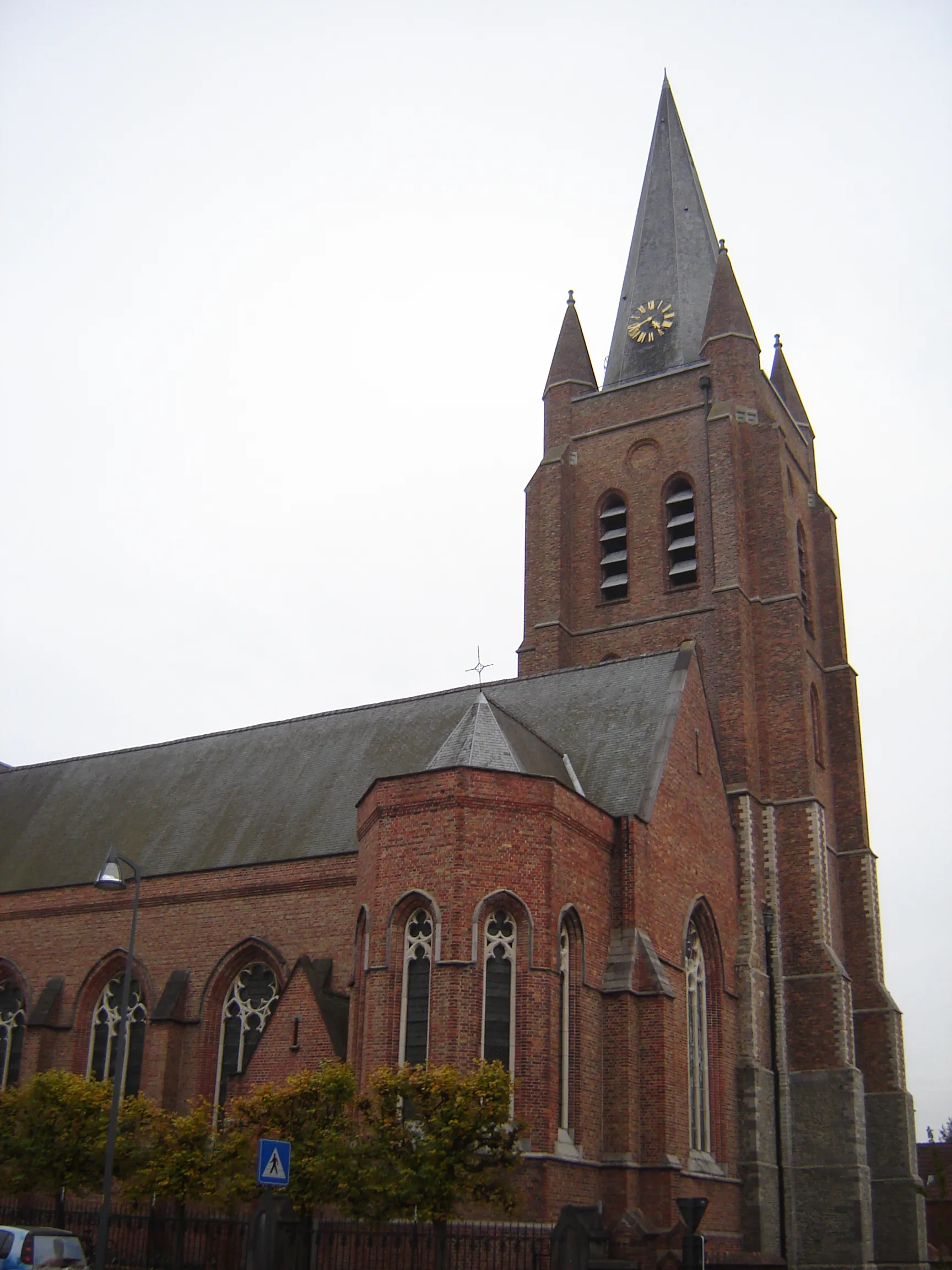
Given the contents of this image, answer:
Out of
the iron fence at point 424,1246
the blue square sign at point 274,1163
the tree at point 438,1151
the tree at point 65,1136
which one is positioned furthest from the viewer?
the tree at point 65,1136

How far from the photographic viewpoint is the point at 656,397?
140 feet

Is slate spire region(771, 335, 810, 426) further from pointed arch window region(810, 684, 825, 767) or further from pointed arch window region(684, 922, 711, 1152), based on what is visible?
pointed arch window region(684, 922, 711, 1152)

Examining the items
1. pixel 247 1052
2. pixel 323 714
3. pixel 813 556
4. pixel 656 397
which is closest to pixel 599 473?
pixel 656 397

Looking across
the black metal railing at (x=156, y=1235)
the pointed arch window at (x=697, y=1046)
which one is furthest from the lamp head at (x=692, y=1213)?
the black metal railing at (x=156, y=1235)

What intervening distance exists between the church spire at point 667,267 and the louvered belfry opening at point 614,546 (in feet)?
15.1

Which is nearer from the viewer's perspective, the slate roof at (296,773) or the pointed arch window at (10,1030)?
the slate roof at (296,773)

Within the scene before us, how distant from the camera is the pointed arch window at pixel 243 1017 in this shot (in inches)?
1191

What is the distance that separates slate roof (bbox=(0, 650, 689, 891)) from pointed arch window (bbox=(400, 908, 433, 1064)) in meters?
4.01

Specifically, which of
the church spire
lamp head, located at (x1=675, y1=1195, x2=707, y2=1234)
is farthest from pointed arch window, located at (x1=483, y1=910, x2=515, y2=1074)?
the church spire

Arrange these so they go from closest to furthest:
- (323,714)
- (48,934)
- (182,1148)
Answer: (182,1148)
(48,934)
(323,714)

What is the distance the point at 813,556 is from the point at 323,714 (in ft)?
53.8

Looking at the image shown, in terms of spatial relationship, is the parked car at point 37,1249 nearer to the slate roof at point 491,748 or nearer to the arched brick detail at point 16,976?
the slate roof at point 491,748

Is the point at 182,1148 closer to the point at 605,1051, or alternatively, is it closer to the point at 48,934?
the point at 605,1051

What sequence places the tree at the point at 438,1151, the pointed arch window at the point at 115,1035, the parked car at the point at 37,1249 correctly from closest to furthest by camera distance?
the tree at the point at 438,1151 < the parked car at the point at 37,1249 < the pointed arch window at the point at 115,1035
